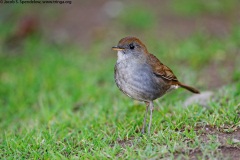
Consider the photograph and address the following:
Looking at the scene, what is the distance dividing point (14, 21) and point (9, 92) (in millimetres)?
3454

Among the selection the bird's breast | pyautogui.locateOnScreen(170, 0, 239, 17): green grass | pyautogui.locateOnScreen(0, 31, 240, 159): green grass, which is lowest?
pyautogui.locateOnScreen(0, 31, 240, 159): green grass

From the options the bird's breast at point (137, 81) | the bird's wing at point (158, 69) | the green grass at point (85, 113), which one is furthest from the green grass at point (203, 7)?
the bird's breast at point (137, 81)

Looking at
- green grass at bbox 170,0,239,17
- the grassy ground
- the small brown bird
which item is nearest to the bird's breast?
the small brown bird

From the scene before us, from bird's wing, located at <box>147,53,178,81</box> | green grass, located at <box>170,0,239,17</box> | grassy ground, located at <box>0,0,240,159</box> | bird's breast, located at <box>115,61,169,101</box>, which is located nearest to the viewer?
grassy ground, located at <box>0,0,240,159</box>

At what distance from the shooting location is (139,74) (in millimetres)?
5801

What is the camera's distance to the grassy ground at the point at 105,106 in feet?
17.5

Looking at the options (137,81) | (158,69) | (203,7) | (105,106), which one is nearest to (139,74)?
(137,81)

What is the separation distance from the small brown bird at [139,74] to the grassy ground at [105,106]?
0.42 m

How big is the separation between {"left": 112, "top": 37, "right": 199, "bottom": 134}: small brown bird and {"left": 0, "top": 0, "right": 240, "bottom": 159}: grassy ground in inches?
16.6

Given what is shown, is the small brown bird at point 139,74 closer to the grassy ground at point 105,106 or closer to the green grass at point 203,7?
the grassy ground at point 105,106

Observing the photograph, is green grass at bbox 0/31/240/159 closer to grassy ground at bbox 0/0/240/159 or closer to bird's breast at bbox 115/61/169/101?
grassy ground at bbox 0/0/240/159

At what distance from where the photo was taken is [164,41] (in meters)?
9.86

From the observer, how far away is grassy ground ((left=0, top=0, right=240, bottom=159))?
533cm

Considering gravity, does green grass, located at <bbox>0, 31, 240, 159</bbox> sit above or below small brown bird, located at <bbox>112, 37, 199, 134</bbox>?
below
